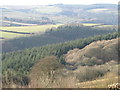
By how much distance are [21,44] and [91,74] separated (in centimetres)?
6862

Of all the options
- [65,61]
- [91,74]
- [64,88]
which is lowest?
[65,61]

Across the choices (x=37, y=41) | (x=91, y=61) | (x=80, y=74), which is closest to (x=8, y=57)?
(x=91, y=61)

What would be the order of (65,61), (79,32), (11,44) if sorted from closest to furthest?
(65,61) → (11,44) → (79,32)

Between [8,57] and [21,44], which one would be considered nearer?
[8,57]

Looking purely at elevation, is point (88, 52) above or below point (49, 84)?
below

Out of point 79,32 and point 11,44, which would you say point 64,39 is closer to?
point 79,32

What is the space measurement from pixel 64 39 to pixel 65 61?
166ft

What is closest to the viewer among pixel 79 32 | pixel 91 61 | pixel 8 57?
pixel 91 61

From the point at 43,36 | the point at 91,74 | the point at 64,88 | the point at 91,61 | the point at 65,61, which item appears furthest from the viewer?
the point at 43,36

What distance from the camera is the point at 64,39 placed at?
104750 mm


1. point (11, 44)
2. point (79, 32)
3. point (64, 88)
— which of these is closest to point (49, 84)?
point (64, 88)

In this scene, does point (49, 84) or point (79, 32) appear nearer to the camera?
point (49, 84)

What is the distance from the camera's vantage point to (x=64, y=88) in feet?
29.5

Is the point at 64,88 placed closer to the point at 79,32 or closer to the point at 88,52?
the point at 88,52
